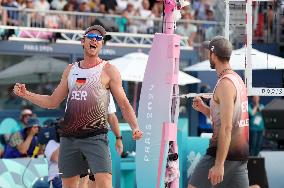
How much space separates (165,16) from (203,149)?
2.43 m

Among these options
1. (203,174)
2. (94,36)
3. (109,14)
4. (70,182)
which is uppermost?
(109,14)

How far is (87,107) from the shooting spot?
299 inches

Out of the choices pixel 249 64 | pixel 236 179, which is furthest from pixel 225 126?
pixel 249 64

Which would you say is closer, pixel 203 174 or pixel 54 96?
pixel 203 174

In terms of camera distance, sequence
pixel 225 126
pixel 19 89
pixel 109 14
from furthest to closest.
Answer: pixel 109 14 → pixel 19 89 → pixel 225 126

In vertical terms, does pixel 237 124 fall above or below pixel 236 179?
above

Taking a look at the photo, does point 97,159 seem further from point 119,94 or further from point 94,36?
point 94,36

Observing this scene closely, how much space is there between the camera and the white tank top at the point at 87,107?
24.9 feet

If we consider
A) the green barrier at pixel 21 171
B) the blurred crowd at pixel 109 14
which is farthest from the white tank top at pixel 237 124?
A: the blurred crowd at pixel 109 14

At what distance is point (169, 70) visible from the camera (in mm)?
8844

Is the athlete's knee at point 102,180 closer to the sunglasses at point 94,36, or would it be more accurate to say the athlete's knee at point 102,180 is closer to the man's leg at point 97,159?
the man's leg at point 97,159

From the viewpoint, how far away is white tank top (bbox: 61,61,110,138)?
7.58 meters

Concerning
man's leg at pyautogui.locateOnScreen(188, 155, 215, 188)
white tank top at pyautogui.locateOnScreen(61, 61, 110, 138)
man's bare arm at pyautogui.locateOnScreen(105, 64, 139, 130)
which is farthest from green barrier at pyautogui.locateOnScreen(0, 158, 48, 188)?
man's leg at pyautogui.locateOnScreen(188, 155, 215, 188)

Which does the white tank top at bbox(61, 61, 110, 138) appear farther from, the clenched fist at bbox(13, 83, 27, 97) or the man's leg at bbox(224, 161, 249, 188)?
the man's leg at bbox(224, 161, 249, 188)
